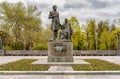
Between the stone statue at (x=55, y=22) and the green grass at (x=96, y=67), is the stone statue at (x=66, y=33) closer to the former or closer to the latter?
the stone statue at (x=55, y=22)

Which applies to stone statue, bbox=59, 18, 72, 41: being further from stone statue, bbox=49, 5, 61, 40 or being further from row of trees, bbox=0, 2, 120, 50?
row of trees, bbox=0, 2, 120, 50

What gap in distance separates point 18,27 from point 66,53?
94.8 ft

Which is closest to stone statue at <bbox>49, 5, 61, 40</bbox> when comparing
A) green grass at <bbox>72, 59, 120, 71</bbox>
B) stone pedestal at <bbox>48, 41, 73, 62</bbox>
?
stone pedestal at <bbox>48, 41, 73, 62</bbox>

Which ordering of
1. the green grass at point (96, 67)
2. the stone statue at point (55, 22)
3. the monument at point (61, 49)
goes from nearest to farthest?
the green grass at point (96, 67) → the monument at point (61, 49) → the stone statue at point (55, 22)

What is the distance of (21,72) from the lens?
43.2 feet

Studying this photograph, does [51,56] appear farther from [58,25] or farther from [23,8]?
[23,8]

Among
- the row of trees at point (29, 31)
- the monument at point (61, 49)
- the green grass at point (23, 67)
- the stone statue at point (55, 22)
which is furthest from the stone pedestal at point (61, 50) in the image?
the row of trees at point (29, 31)

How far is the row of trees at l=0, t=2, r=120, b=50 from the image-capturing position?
46.4 m

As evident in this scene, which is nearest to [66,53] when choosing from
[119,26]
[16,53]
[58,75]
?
[58,75]

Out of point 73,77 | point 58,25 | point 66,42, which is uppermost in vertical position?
point 58,25

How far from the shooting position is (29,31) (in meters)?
47.8

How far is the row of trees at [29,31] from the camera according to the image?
4638 centimetres

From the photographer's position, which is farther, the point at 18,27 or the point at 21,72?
the point at 18,27

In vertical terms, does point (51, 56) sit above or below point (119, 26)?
below
